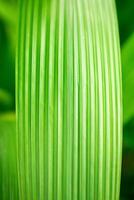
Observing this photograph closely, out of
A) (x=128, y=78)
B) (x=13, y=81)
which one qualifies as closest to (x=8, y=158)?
(x=13, y=81)

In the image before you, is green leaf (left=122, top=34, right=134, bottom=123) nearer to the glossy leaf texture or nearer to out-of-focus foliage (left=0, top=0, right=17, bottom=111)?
the glossy leaf texture

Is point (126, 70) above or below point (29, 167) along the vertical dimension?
above

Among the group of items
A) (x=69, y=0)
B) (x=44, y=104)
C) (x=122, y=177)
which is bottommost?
(x=122, y=177)

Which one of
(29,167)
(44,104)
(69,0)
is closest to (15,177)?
(29,167)

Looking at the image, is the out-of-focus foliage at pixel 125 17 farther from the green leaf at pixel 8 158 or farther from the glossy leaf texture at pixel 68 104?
Result: the green leaf at pixel 8 158

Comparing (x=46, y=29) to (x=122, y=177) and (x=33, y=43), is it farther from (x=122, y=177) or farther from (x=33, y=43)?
(x=122, y=177)

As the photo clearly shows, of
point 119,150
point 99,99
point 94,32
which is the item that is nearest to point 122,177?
point 119,150

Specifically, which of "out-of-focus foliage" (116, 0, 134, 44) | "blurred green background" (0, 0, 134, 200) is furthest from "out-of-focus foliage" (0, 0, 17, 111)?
"out-of-focus foliage" (116, 0, 134, 44)
